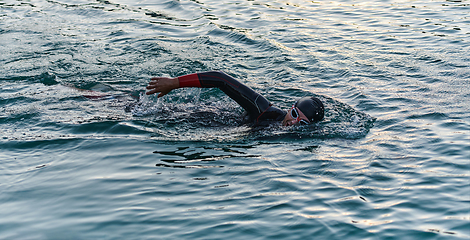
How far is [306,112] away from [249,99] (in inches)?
33.7

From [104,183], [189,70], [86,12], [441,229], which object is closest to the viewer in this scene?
[441,229]

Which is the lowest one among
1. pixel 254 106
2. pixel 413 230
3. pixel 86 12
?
pixel 413 230

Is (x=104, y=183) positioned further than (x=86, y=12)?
No

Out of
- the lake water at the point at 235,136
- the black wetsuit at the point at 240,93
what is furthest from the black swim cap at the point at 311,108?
the black wetsuit at the point at 240,93

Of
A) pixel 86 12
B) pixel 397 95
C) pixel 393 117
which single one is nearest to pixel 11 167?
pixel 393 117

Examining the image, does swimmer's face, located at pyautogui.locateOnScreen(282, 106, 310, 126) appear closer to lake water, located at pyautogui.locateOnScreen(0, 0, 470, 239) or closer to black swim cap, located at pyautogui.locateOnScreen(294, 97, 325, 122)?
black swim cap, located at pyautogui.locateOnScreen(294, 97, 325, 122)

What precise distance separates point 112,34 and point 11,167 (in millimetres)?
7282

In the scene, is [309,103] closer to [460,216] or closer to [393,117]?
[393,117]

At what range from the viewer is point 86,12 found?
45.3ft

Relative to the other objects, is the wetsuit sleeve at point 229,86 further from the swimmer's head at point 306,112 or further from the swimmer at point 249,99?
the swimmer's head at point 306,112

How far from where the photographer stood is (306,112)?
19.0ft

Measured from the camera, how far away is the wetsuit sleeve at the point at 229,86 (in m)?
5.64

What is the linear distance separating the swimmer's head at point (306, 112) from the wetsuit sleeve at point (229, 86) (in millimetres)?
455

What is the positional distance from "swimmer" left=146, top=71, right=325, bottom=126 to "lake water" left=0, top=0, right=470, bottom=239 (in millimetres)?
236
